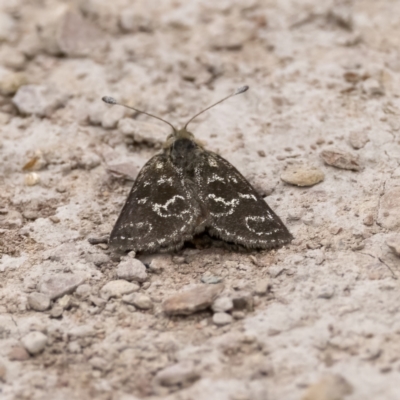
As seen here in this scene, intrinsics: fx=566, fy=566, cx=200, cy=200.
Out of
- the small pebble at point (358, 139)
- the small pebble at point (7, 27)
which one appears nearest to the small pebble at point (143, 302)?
the small pebble at point (358, 139)

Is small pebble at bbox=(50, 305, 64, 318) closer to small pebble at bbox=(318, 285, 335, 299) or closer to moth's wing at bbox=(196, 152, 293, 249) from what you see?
moth's wing at bbox=(196, 152, 293, 249)

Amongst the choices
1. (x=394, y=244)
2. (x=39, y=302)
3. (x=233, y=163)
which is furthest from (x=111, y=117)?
(x=394, y=244)

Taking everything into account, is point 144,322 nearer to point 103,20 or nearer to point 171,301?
point 171,301

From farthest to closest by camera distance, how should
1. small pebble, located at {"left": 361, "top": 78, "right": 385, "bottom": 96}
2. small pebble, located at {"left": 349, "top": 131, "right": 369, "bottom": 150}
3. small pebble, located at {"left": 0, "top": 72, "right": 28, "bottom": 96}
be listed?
1. small pebble, located at {"left": 0, "top": 72, "right": 28, "bottom": 96}
2. small pebble, located at {"left": 361, "top": 78, "right": 385, "bottom": 96}
3. small pebble, located at {"left": 349, "top": 131, "right": 369, "bottom": 150}

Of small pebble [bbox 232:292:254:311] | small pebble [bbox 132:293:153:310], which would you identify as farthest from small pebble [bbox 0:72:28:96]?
small pebble [bbox 232:292:254:311]

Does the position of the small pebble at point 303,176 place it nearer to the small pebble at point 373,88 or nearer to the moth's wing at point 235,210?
the moth's wing at point 235,210

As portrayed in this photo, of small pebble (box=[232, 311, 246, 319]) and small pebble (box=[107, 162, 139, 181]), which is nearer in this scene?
small pebble (box=[232, 311, 246, 319])
